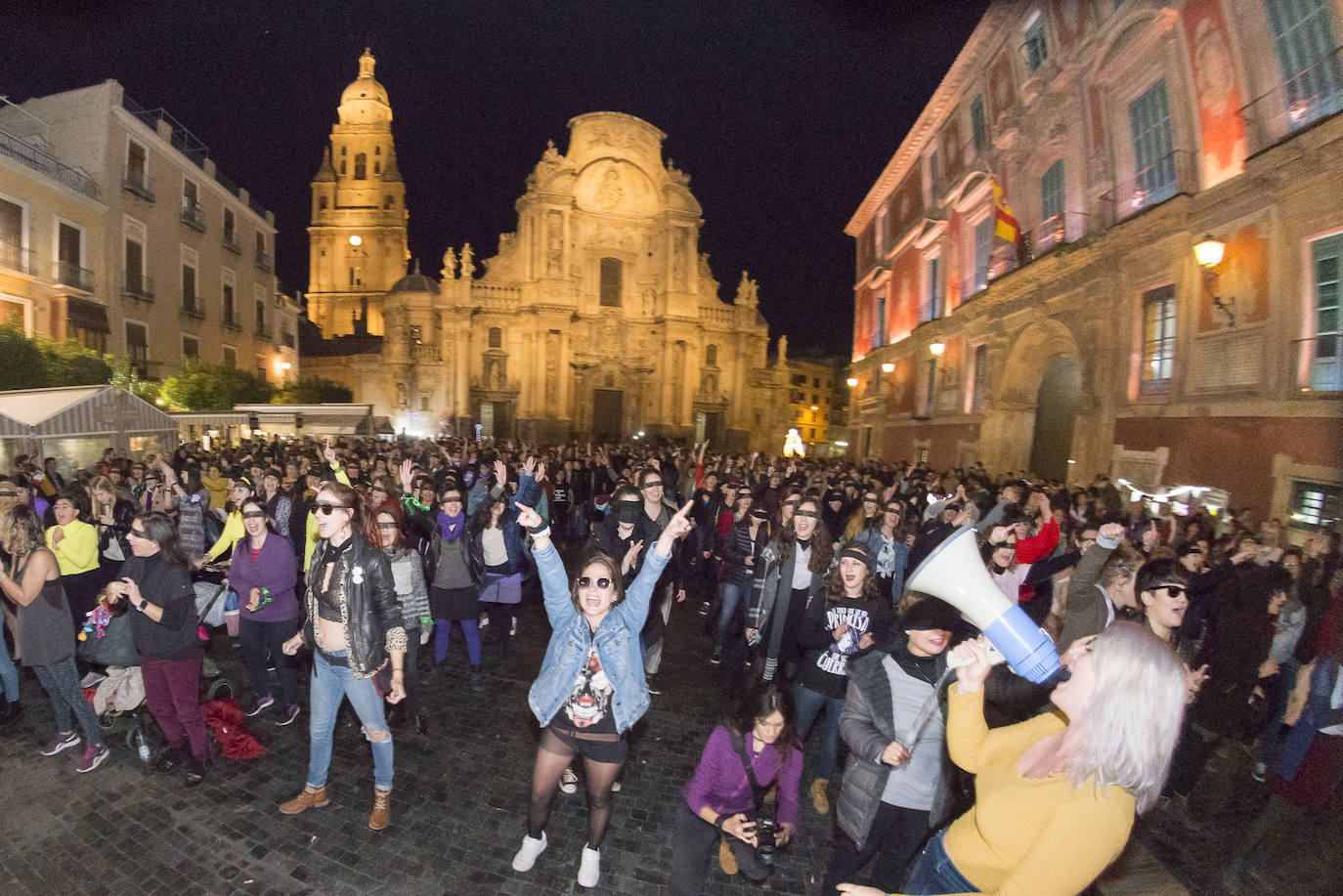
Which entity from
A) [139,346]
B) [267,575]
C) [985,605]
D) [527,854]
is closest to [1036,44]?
[985,605]

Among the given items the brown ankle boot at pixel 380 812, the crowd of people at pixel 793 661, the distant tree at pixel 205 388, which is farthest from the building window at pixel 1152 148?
A: the distant tree at pixel 205 388

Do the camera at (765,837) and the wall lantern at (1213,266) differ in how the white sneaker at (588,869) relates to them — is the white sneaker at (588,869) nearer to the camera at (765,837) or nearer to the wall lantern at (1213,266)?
the camera at (765,837)

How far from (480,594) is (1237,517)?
30.7 feet

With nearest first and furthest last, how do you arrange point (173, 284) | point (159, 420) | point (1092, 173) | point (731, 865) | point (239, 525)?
point (731, 865)
point (239, 525)
point (1092, 173)
point (159, 420)
point (173, 284)

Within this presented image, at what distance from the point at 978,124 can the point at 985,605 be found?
1936 centimetres

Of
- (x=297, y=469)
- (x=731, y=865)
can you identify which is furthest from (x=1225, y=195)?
(x=297, y=469)

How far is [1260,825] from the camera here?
3.30 metres

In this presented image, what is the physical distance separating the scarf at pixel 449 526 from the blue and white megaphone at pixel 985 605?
14.5 ft

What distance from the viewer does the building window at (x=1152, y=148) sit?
10.2 m

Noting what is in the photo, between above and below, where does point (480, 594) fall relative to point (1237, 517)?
below

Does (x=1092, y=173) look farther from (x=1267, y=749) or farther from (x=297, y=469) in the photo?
(x=297, y=469)

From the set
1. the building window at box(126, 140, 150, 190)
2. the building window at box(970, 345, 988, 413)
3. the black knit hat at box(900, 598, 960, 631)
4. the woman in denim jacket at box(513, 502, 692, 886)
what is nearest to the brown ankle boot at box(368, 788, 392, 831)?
the woman in denim jacket at box(513, 502, 692, 886)

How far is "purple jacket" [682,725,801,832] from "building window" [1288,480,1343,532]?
24.8ft

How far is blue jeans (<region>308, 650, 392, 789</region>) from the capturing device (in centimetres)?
350
